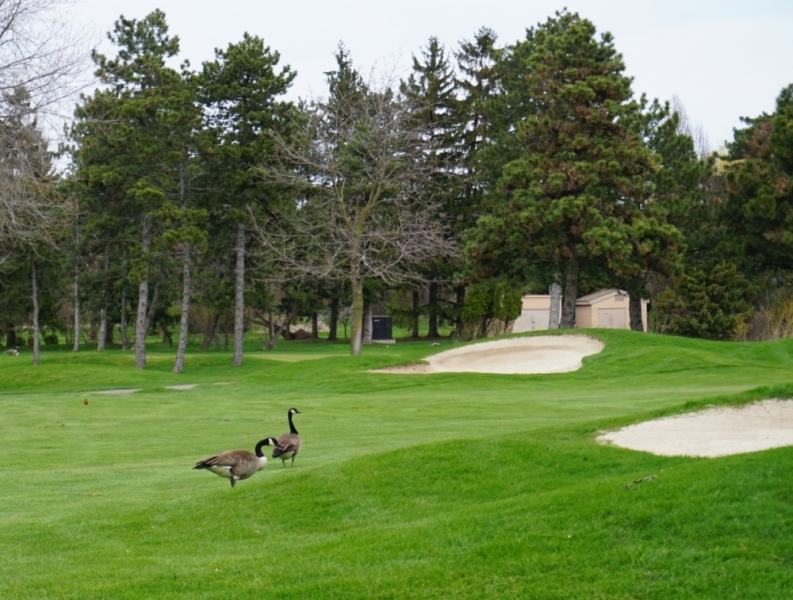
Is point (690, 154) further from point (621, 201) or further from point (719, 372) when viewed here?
point (719, 372)

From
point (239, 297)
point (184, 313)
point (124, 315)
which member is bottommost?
point (124, 315)

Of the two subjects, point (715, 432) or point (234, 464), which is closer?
point (234, 464)

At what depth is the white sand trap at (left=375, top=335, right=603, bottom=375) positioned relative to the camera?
3503 cm

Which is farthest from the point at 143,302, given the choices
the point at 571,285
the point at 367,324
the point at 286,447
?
the point at 286,447

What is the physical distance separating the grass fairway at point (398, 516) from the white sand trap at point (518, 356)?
14.5 meters

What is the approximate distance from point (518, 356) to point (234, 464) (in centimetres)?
2703

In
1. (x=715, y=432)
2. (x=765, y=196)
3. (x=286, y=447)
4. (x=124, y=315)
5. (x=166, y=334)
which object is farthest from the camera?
(x=166, y=334)

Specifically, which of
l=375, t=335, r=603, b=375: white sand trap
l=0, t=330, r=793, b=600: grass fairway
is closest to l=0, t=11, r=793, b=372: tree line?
l=375, t=335, r=603, b=375: white sand trap

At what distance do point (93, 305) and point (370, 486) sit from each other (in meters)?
51.4

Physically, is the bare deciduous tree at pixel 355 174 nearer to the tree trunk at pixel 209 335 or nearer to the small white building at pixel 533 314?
the small white building at pixel 533 314

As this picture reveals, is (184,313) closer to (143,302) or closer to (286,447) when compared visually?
(143,302)

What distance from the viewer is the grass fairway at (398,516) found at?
6.78m

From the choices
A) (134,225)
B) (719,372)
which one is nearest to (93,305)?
(134,225)

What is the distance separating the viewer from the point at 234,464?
37.1 ft
